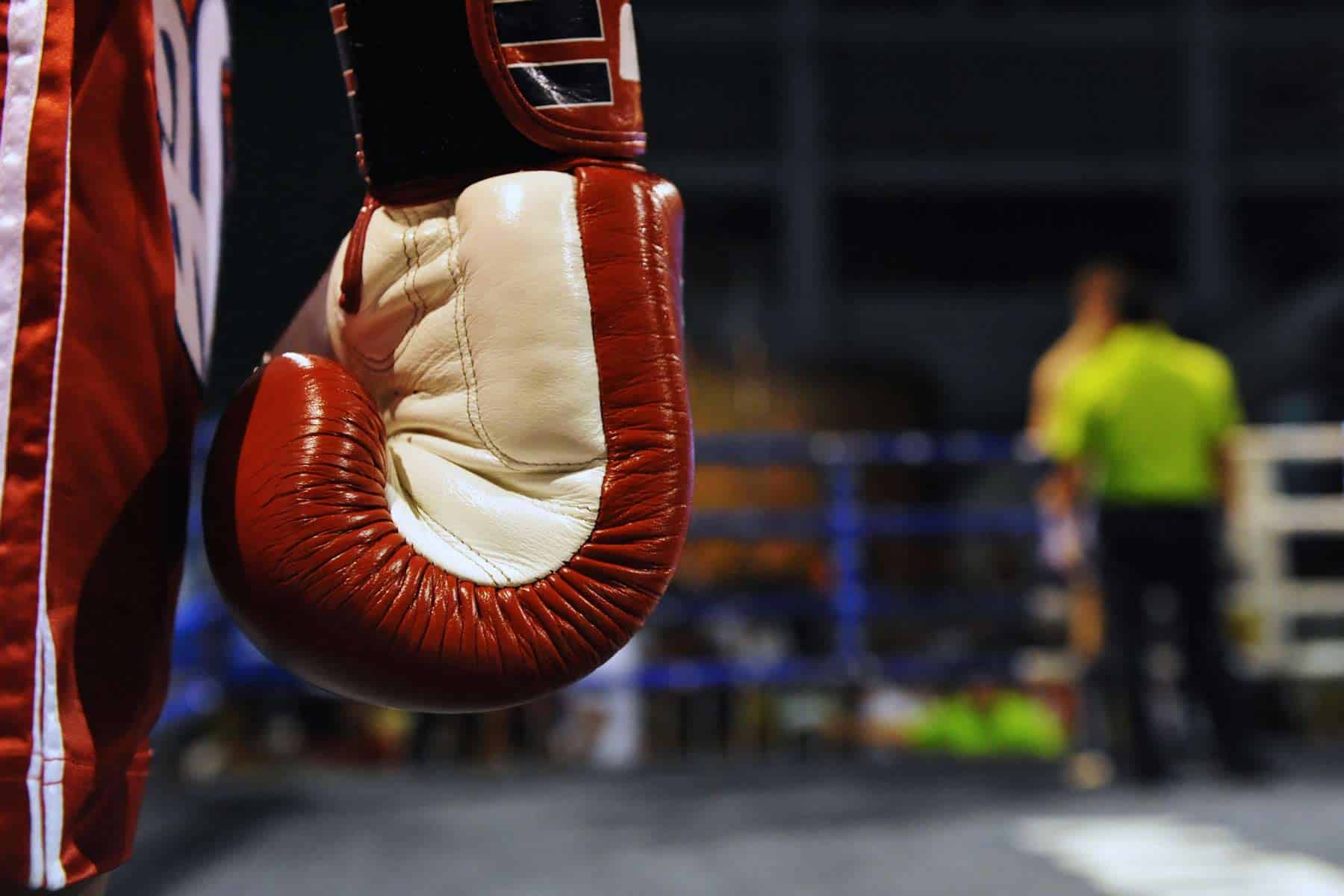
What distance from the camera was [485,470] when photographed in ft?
1.93

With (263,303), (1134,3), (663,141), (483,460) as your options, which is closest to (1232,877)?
(263,303)

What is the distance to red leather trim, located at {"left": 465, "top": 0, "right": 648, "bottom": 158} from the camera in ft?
1.90

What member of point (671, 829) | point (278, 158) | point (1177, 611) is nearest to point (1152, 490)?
point (1177, 611)

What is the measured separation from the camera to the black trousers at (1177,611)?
3381mm

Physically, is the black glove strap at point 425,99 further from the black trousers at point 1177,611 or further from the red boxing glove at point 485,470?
the black trousers at point 1177,611

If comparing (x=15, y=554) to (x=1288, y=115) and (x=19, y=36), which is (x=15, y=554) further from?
(x=1288, y=115)

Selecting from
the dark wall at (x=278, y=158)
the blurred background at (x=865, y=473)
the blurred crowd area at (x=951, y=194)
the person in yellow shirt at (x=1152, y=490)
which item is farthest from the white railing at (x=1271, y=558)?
the dark wall at (x=278, y=158)

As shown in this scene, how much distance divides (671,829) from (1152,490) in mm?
1401

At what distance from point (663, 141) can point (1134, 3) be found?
3428mm

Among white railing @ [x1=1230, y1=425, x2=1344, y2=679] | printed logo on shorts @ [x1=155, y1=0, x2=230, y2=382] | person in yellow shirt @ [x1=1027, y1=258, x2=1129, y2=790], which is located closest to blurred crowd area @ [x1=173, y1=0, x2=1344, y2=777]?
white railing @ [x1=1230, y1=425, x2=1344, y2=679]

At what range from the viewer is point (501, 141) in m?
0.60

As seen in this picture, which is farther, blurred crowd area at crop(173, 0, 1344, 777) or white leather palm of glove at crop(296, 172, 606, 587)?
blurred crowd area at crop(173, 0, 1344, 777)

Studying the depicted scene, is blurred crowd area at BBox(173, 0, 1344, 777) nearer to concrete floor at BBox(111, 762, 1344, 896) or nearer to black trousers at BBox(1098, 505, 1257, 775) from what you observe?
black trousers at BBox(1098, 505, 1257, 775)

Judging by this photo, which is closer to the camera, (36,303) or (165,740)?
(36,303)
